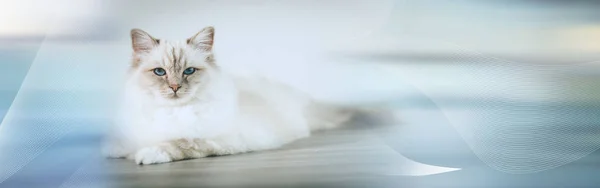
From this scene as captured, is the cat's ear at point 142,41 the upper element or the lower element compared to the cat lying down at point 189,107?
upper

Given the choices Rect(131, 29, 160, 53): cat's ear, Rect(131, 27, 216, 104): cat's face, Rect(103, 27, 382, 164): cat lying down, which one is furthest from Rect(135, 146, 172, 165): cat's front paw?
Rect(131, 29, 160, 53): cat's ear

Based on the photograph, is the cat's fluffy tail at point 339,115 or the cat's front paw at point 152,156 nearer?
the cat's front paw at point 152,156

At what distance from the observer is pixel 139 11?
187 centimetres

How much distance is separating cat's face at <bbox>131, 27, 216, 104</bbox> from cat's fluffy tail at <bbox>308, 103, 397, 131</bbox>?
1.13 ft

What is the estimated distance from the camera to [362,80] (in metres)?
1.90

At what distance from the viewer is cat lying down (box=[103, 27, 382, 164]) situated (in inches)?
72.2

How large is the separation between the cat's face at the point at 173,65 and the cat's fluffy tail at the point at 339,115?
0.34m

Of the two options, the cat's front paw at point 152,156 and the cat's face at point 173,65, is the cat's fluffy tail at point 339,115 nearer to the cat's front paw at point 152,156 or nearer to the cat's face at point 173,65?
the cat's face at point 173,65

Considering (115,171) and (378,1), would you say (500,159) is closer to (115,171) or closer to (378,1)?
(378,1)

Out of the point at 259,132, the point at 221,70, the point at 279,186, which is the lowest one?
the point at 279,186

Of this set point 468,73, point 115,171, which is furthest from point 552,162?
point 115,171

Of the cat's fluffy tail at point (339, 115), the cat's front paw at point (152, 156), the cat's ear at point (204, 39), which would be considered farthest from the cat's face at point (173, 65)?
the cat's fluffy tail at point (339, 115)

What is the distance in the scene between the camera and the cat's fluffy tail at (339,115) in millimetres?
1909

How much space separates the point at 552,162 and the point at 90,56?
1458 mm
